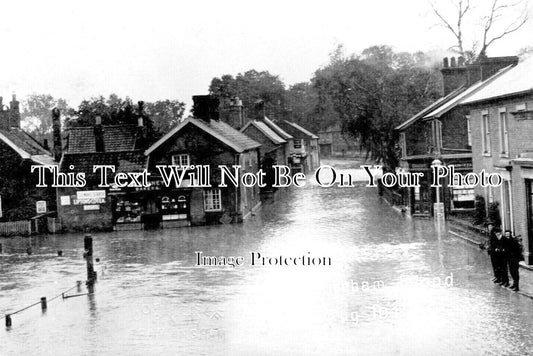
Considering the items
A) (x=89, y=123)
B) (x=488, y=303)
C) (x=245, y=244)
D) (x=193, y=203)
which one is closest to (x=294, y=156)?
(x=89, y=123)

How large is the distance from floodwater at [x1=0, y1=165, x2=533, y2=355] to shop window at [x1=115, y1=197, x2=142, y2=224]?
725 cm

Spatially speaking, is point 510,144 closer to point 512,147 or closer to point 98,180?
point 512,147

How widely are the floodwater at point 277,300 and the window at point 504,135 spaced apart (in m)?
4.43

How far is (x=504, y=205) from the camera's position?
89.9 ft

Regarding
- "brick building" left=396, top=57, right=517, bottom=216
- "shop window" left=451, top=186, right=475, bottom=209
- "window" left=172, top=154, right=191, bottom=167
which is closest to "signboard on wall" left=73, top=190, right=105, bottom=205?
"window" left=172, top=154, right=191, bottom=167

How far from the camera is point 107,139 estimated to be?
46.9 metres

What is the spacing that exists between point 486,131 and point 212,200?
1948 cm

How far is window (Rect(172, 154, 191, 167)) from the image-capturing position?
4391 centimetres

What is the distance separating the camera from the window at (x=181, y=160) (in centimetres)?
4391

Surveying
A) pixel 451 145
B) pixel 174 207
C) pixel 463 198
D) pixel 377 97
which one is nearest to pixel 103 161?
pixel 174 207

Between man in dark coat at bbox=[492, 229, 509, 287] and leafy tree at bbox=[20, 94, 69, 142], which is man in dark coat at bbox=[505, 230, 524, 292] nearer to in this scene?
man in dark coat at bbox=[492, 229, 509, 287]

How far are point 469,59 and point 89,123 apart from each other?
3724 centimetres

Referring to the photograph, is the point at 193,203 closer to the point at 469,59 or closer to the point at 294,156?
the point at 469,59

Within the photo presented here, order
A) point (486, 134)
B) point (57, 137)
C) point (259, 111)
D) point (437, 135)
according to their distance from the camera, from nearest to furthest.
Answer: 1. point (486, 134)
2. point (437, 135)
3. point (57, 137)
4. point (259, 111)
